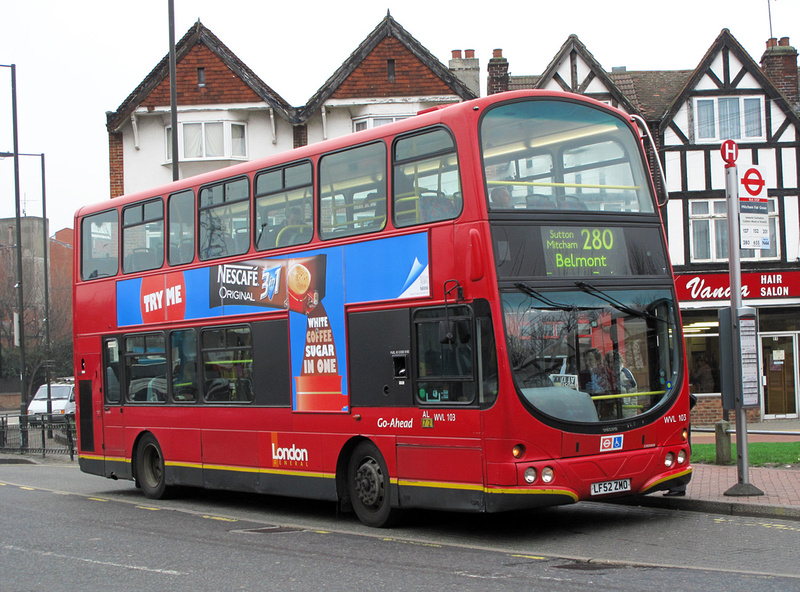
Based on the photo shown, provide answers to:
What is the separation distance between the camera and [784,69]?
3031 cm

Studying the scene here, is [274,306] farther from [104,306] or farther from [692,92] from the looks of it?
[692,92]

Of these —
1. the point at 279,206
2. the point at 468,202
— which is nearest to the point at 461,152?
the point at 468,202

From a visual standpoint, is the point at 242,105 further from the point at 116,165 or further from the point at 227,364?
the point at 227,364

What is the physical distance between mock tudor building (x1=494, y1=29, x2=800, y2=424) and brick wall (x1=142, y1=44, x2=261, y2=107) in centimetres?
946

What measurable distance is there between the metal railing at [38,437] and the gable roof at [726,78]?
61.4 feet

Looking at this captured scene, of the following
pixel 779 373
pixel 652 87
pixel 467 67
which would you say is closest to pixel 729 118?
pixel 652 87

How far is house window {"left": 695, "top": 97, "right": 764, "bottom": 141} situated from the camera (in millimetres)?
29188

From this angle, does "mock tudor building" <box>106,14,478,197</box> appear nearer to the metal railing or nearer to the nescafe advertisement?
the metal railing

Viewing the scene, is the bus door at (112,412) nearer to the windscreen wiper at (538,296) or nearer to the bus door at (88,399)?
the bus door at (88,399)

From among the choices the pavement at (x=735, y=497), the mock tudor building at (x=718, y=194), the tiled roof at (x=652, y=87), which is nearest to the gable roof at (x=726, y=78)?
the mock tudor building at (x=718, y=194)

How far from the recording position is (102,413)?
1684cm

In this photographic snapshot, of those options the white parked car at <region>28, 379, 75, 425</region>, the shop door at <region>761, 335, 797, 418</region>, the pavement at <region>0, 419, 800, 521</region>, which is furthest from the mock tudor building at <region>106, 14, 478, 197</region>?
the pavement at <region>0, 419, 800, 521</region>

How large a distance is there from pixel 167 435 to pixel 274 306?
11.6 feet

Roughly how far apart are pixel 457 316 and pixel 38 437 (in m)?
21.2
